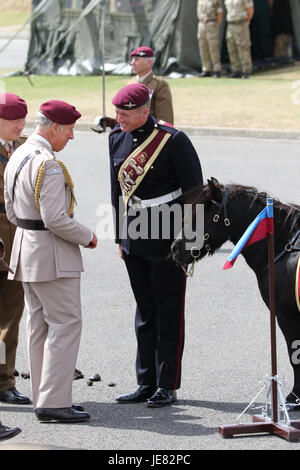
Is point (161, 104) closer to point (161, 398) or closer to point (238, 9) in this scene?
point (161, 398)

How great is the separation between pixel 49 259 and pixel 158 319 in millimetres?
950

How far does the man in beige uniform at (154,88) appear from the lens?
10297mm

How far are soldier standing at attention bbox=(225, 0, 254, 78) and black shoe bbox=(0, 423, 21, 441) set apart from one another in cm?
1720

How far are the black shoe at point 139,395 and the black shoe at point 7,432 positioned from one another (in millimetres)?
943

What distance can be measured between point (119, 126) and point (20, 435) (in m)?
2.13

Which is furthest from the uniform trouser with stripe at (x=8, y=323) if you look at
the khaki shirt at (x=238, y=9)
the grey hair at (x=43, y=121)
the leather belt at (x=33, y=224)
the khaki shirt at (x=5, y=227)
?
the khaki shirt at (x=238, y=9)

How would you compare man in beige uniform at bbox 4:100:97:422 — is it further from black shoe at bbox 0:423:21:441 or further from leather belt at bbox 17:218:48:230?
black shoe at bbox 0:423:21:441

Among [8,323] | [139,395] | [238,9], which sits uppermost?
[238,9]

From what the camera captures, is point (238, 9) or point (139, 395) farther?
point (238, 9)

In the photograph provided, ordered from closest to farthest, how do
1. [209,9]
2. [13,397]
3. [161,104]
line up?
[13,397]
[161,104]
[209,9]

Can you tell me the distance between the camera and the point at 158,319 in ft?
21.6

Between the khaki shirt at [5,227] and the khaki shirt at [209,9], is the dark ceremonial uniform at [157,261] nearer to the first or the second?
the khaki shirt at [5,227]

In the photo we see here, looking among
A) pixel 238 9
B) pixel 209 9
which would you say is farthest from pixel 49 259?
pixel 209 9

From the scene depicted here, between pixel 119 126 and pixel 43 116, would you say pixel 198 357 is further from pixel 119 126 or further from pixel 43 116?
pixel 43 116
